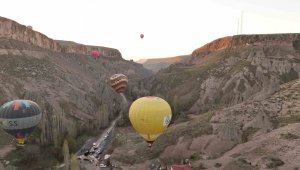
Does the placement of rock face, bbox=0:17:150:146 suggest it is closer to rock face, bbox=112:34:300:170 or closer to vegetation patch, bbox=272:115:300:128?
rock face, bbox=112:34:300:170

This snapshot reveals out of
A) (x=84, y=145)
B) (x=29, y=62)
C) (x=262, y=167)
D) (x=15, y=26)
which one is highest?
(x=15, y=26)

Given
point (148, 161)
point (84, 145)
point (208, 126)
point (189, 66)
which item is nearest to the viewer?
point (148, 161)

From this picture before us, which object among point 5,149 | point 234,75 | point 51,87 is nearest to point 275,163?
point 5,149

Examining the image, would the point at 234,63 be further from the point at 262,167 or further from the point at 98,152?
the point at 262,167

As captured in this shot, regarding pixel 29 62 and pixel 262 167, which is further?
pixel 29 62

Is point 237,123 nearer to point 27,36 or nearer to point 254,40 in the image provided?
point 254,40

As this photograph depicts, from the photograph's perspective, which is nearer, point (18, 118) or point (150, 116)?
point (150, 116)

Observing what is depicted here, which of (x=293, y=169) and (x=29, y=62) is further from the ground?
(x=29, y=62)

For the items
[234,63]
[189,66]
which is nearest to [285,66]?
[234,63]
